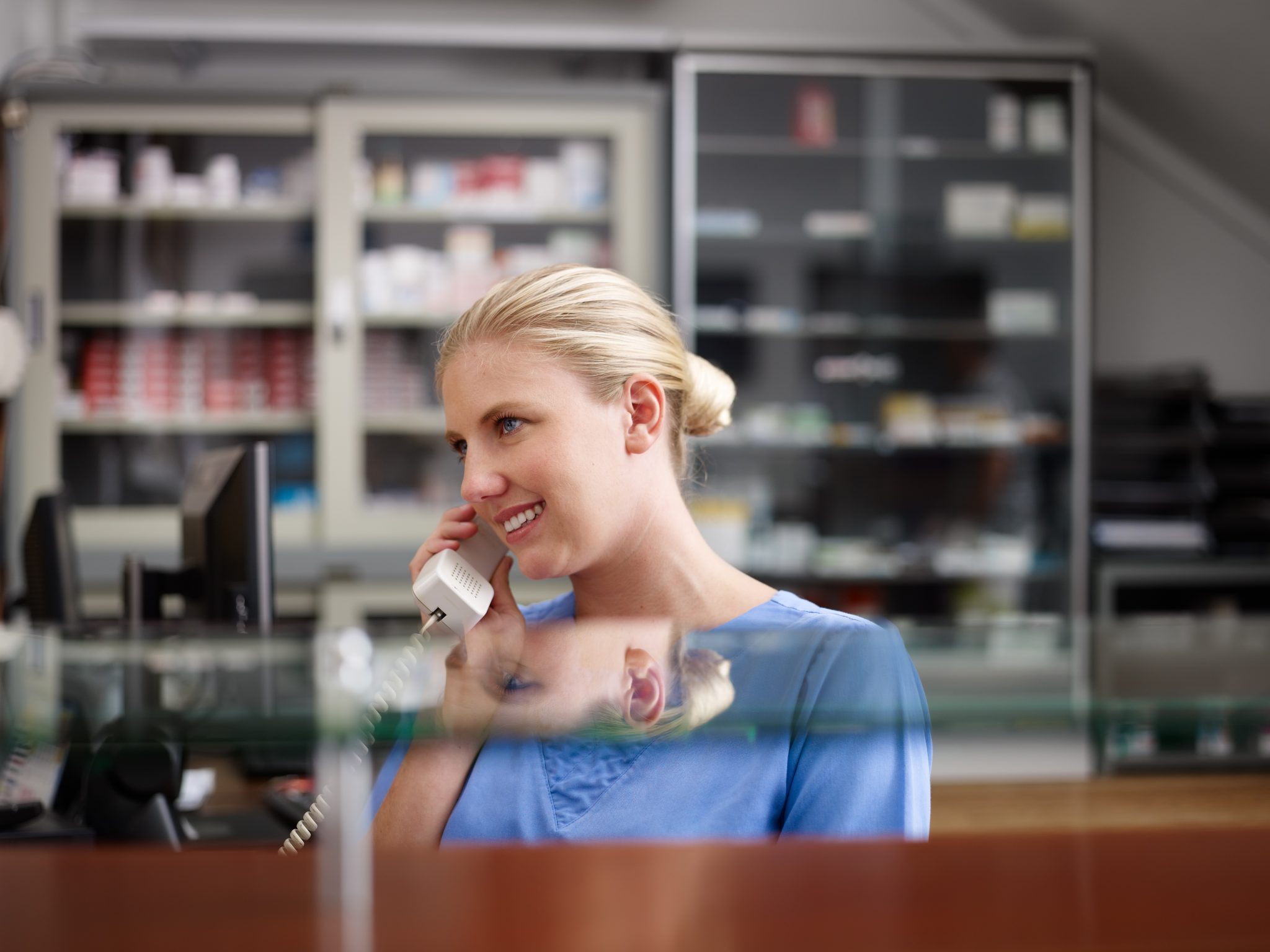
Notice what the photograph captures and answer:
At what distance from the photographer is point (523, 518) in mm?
1154

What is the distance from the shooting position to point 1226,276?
4898mm

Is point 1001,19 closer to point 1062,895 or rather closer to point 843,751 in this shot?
point 843,751

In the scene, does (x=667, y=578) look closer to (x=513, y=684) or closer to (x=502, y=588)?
(x=502, y=588)

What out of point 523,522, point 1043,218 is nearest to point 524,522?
point 523,522

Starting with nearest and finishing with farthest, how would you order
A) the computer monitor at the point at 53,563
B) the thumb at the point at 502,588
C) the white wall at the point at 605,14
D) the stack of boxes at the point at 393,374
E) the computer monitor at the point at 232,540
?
1. the thumb at the point at 502,588
2. the computer monitor at the point at 232,540
3. the computer monitor at the point at 53,563
4. the stack of boxes at the point at 393,374
5. the white wall at the point at 605,14

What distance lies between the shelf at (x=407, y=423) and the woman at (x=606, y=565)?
293 cm

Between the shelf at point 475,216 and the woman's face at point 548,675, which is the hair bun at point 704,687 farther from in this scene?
the shelf at point 475,216

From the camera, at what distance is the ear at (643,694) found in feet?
1.52

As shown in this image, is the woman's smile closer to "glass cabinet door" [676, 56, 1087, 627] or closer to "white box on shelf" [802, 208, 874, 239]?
"glass cabinet door" [676, 56, 1087, 627]

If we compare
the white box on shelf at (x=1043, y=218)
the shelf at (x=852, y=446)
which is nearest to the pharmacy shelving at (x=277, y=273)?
the shelf at (x=852, y=446)

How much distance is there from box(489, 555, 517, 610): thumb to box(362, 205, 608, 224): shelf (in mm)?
3182

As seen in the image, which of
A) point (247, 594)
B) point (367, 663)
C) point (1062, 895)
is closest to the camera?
point (1062, 895)

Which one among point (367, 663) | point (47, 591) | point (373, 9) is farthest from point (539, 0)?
point (367, 663)

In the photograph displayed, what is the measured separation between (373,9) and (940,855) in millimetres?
4975
